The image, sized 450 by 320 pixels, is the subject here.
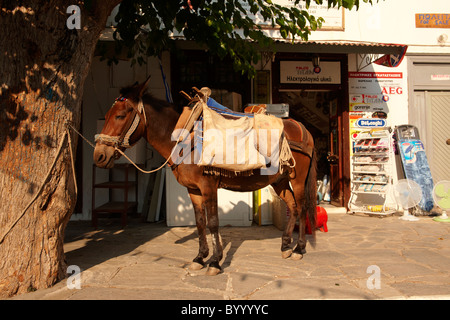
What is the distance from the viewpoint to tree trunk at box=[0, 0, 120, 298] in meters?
2.95

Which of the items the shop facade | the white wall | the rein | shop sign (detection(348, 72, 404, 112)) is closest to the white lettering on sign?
the shop facade

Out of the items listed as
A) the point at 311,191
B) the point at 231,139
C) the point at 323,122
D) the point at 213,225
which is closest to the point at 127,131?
the point at 231,139

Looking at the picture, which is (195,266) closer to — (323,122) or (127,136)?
(127,136)

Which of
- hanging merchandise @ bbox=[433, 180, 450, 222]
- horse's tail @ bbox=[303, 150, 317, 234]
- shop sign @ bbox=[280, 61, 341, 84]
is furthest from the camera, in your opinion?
shop sign @ bbox=[280, 61, 341, 84]

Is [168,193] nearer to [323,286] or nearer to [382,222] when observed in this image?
[323,286]

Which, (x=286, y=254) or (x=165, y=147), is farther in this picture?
(x=286, y=254)

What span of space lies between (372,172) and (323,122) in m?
3.11

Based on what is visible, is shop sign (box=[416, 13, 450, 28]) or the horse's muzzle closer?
the horse's muzzle

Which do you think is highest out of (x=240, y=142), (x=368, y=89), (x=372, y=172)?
(x=368, y=89)

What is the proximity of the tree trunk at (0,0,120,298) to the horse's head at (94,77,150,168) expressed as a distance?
362mm

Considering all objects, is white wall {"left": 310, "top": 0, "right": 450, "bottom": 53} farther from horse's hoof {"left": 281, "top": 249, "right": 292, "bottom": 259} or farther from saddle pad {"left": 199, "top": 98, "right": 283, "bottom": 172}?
horse's hoof {"left": 281, "top": 249, "right": 292, "bottom": 259}

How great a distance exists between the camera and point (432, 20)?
7.88 m

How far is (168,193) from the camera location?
238 inches

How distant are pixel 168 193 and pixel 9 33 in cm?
365
